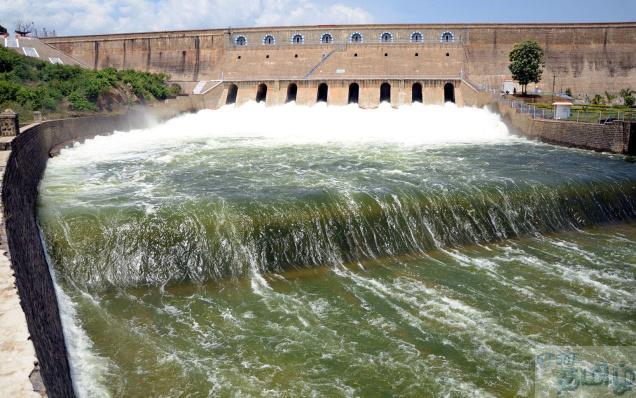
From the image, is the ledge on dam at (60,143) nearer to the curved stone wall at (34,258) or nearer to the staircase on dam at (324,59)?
the curved stone wall at (34,258)

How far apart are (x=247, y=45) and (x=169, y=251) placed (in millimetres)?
29074

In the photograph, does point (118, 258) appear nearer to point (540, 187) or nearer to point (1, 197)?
point (1, 197)

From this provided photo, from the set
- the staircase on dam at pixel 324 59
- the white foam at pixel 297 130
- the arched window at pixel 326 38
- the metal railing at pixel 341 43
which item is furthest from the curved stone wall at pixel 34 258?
the arched window at pixel 326 38

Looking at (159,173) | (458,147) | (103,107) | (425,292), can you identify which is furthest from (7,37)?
(425,292)

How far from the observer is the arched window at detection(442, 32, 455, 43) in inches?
1335

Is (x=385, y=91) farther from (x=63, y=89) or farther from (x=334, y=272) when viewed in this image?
(x=334, y=272)

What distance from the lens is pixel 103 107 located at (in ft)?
86.0

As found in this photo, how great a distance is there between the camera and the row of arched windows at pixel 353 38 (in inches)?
1344

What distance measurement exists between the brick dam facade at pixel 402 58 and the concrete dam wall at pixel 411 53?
0.06 m

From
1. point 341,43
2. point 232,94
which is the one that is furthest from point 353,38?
point 232,94

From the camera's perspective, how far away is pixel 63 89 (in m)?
25.5

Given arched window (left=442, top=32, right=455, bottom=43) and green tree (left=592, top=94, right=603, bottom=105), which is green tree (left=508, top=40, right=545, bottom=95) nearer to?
green tree (left=592, top=94, right=603, bottom=105)

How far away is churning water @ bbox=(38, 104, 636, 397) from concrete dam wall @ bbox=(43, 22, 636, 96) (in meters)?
17.9

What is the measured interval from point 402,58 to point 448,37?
11.8 ft
